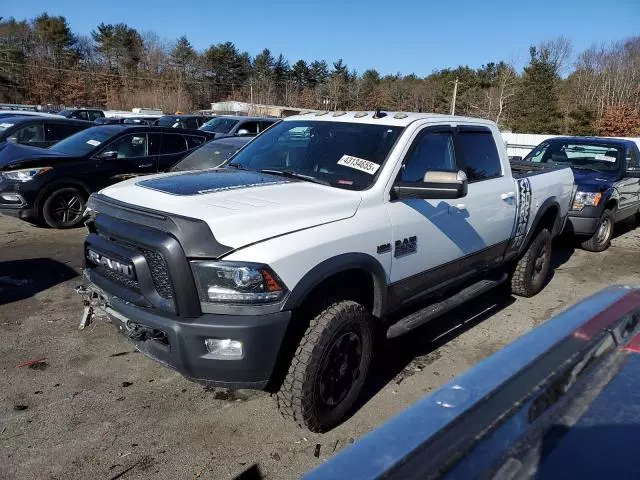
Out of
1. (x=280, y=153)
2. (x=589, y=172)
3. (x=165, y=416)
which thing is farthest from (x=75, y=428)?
(x=589, y=172)

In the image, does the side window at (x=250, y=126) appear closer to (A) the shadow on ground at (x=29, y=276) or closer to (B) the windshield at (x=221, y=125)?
(B) the windshield at (x=221, y=125)

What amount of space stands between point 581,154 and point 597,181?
127 cm

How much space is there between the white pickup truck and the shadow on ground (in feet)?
7.60

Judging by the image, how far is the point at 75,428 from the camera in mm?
3053

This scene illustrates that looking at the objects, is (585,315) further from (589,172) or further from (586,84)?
(586,84)

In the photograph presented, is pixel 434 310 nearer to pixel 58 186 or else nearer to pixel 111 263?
pixel 111 263

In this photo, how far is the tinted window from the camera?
11.1 meters

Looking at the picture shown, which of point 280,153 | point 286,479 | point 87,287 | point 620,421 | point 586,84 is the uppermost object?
point 586,84

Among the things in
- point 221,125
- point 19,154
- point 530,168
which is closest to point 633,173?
point 530,168

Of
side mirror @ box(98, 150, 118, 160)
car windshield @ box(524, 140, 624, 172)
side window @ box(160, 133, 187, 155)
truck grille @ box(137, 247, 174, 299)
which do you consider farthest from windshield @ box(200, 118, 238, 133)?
truck grille @ box(137, 247, 174, 299)

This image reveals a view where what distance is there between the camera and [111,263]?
3.05 m

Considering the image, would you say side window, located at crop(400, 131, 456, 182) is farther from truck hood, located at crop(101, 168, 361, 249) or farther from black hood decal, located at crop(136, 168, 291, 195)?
black hood decal, located at crop(136, 168, 291, 195)

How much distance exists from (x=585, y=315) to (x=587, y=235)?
6.78m

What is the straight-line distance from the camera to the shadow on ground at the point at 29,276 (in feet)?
16.9
